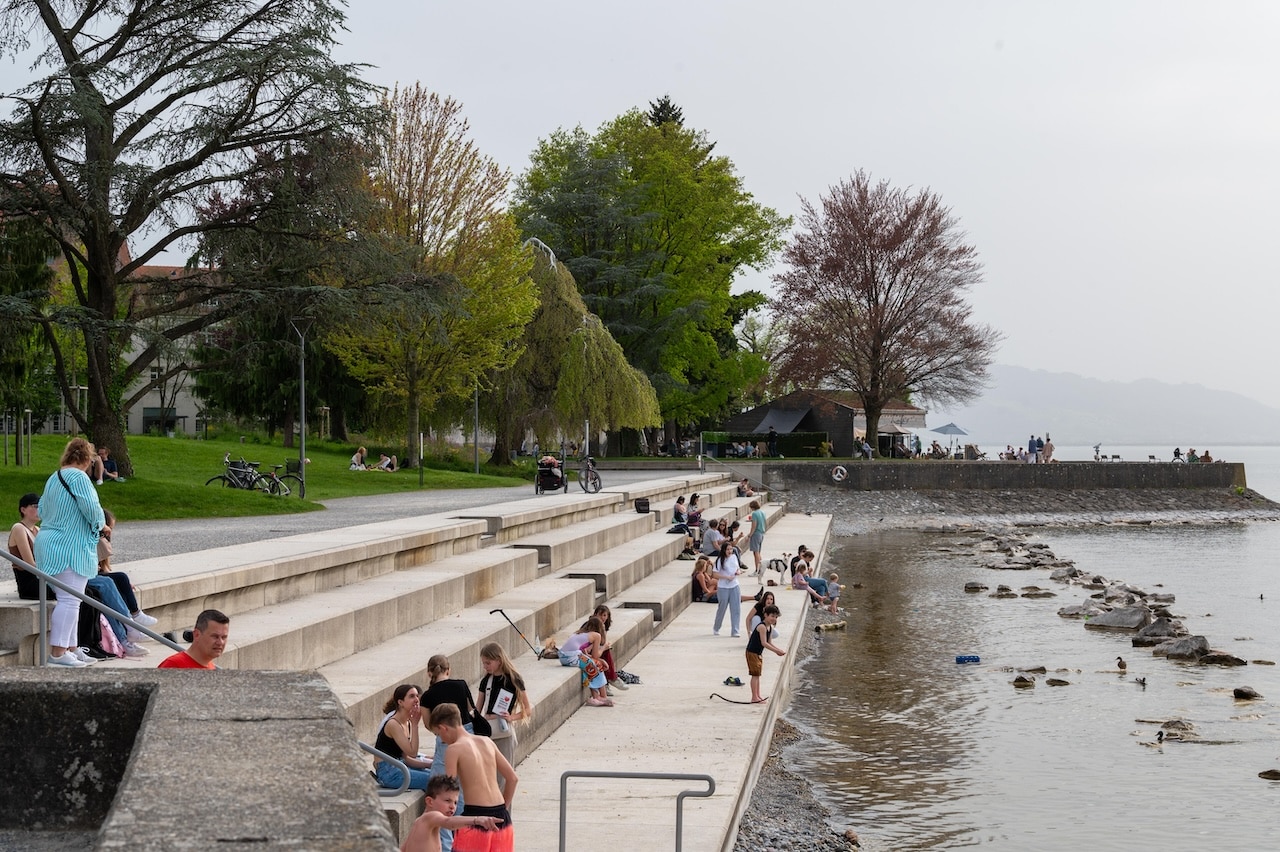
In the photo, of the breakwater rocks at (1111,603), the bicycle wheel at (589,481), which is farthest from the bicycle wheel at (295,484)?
the breakwater rocks at (1111,603)

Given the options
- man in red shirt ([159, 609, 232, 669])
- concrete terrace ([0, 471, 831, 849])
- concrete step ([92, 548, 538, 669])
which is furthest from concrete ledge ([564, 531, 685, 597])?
man in red shirt ([159, 609, 232, 669])

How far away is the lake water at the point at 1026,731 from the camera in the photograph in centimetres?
1266

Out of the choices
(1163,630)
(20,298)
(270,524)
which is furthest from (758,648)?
(20,298)

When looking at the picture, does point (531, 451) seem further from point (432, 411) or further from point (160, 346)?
point (160, 346)

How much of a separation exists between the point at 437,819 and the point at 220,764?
3239mm

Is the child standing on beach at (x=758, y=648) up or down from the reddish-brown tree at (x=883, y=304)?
down

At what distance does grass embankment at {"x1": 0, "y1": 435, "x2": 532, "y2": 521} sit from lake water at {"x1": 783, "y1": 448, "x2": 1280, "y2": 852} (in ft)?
36.7

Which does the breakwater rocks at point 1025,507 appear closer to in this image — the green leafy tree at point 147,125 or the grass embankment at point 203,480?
the grass embankment at point 203,480

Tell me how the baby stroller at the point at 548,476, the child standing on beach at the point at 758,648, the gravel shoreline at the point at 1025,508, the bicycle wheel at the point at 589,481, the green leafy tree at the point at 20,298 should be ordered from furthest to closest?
the gravel shoreline at the point at 1025,508 → the bicycle wheel at the point at 589,481 → the baby stroller at the point at 548,476 → the green leafy tree at the point at 20,298 → the child standing on beach at the point at 758,648

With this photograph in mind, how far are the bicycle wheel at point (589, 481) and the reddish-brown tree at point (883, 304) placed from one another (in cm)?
3284

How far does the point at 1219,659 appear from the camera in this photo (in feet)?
72.5

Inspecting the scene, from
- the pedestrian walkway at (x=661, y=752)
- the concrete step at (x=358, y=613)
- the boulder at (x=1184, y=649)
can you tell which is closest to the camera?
the pedestrian walkway at (x=661, y=752)

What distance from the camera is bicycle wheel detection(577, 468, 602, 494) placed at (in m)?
31.1

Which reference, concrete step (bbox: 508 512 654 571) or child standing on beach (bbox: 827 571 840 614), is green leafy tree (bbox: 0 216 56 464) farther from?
child standing on beach (bbox: 827 571 840 614)
